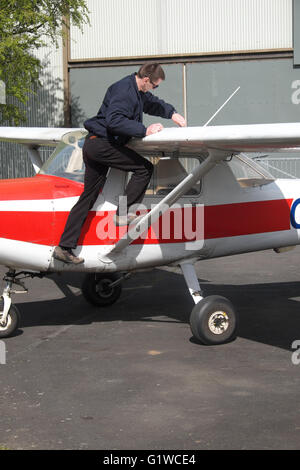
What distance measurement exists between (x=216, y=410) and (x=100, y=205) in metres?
2.62

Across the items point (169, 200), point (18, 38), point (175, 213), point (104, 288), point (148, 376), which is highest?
point (18, 38)

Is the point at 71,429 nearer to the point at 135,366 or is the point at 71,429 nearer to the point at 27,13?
→ the point at 135,366

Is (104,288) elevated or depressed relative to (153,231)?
depressed

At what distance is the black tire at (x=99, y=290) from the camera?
30.3 ft

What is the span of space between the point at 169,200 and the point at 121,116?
96cm

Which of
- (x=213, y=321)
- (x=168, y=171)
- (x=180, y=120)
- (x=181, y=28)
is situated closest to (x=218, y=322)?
(x=213, y=321)

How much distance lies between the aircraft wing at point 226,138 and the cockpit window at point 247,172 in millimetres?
610

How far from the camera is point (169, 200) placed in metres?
7.30

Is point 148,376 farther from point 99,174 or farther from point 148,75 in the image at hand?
point 148,75

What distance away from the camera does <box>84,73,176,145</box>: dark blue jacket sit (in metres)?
6.91

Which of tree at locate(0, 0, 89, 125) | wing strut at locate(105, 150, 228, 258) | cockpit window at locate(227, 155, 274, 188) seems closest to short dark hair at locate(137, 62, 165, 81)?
wing strut at locate(105, 150, 228, 258)

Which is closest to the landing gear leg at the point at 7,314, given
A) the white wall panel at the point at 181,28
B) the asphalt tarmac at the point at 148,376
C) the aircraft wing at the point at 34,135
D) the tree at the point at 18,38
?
the asphalt tarmac at the point at 148,376

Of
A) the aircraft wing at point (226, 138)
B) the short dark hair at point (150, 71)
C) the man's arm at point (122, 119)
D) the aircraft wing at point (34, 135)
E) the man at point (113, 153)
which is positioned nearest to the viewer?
the aircraft wing at point (226, 138)

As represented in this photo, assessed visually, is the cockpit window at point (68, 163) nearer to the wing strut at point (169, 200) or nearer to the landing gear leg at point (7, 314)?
the wing strut at point (169, 200)
